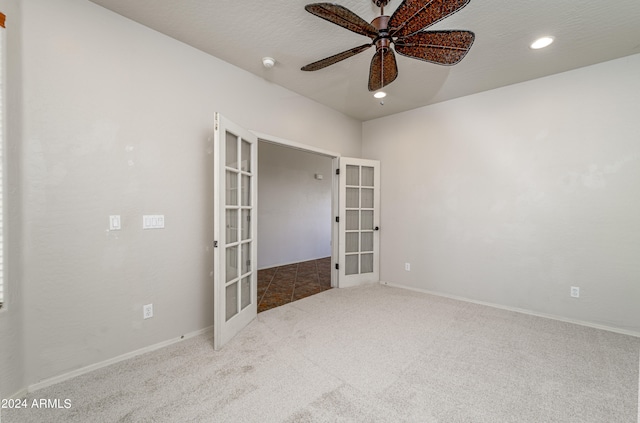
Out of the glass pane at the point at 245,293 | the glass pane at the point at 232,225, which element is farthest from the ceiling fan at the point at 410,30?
the glass pane at the point at 245,293

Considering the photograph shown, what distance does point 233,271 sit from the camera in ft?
8.84

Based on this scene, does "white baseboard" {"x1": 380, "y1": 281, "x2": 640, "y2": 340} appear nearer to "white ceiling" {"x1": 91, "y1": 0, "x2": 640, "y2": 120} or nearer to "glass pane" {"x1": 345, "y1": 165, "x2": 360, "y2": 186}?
"glass pane" {"x1": 345, "y1": 165, "x2": 360, "y2": 186}

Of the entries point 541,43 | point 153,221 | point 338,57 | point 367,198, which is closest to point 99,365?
point 153,221

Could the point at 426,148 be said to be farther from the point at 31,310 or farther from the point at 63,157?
the point at 31,310

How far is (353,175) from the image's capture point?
443 cm

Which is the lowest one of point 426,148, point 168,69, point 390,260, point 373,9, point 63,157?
point 390,260

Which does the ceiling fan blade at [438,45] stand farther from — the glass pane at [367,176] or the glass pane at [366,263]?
the glass pane at [366,263]

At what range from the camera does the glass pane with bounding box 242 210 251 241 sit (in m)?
2.92

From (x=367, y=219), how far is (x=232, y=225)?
98.4 inches

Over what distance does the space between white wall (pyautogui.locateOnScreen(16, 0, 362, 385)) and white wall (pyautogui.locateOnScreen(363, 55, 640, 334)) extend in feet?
9.58

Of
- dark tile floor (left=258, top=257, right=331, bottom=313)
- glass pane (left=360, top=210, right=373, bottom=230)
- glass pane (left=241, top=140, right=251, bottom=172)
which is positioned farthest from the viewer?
glass pane (left=360, top=210, right=373, bottom=230)

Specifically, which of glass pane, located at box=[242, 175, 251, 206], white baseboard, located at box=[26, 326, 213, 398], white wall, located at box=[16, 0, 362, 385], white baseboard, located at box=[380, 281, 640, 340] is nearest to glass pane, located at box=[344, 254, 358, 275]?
white baseboard, located at box=[380, 281, 640, 340]

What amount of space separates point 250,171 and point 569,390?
10.7ft

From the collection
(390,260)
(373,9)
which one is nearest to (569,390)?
(390,260)
